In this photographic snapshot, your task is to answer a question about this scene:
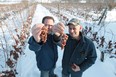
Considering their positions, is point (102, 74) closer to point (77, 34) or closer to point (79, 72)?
point (79, 72)

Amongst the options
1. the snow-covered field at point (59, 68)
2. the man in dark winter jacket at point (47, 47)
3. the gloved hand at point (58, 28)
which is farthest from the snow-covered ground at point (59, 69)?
the gloved hand at point (58, 28)

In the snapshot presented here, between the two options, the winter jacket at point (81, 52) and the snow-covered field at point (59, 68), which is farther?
the snow-covered field at point (59, 68)

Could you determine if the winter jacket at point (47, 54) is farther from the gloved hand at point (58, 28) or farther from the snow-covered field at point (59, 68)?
the snow-covered field at point (59, 68)

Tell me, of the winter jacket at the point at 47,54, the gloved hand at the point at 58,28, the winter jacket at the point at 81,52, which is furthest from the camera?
the winter jacket at the point at 47,54

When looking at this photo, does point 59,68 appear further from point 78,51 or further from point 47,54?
point 78,51

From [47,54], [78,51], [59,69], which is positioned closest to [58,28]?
[78,51]

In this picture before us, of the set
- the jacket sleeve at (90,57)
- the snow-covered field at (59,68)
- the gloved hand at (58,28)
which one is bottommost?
the snow-covered field at (59,68)

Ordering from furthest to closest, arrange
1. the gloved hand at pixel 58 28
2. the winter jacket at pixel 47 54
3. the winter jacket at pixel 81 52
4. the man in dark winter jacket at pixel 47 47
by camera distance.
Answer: the winter jacket at pixel 47 54 < the winter jacket at pixel 81 52 < the man in dark winter jacket at pixel 47 47 < the gloved hand at pixel 58 28

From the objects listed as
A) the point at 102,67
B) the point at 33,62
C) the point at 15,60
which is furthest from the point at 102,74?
the point at 15,60
